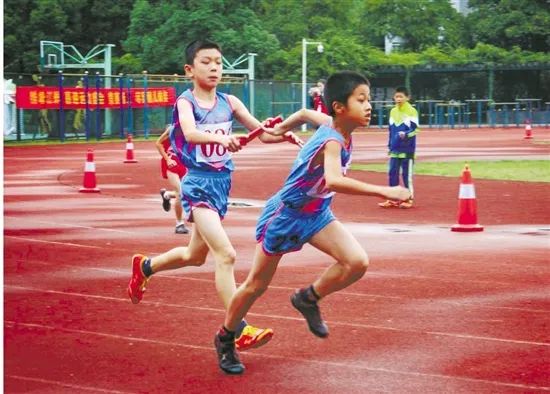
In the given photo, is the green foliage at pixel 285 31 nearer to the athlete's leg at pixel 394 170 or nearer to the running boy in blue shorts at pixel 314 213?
the athlete's leg at pixel 394 170

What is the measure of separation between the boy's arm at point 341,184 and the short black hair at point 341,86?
0.30 meters

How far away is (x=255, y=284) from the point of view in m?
7.26

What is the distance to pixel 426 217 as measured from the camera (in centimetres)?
1756

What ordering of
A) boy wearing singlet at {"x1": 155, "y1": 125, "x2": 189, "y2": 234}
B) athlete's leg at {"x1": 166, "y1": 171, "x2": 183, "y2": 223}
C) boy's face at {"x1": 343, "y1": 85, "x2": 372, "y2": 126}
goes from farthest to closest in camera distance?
1. athlete's leg at {"x1": 166, "y1": 171, "x2": 183, "y2": 223}
2. boy wearing singlet at {"x1": 155, "y1": 125, "x2": 189, "y2": 234}
3. boy's face at {"x1": 343, "y1": 85, "x2": 372, "y2": 126}

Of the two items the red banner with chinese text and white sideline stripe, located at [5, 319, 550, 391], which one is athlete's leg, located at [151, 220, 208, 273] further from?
the red banner with chinese text

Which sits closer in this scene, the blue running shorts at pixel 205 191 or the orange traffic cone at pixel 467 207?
the blue running shorts at pixel 205 191

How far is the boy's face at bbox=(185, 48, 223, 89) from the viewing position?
8109 millimetres

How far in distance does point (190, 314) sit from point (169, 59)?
54.7 meters

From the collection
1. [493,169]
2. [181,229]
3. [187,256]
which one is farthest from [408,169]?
[187,256]

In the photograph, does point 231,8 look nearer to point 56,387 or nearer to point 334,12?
point 334,12

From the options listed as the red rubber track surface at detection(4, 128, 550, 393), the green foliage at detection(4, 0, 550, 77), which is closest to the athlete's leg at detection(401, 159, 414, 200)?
the red rubber track surface at detection(4, 128, 550, 393)

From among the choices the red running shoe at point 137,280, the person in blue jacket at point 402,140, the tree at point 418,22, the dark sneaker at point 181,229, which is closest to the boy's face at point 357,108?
the red running shoe at point 137,280

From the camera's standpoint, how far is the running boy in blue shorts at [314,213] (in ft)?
23.1

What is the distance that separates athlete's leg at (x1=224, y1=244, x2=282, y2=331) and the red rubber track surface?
1.05ft
